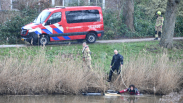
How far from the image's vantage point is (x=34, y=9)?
2286 cm

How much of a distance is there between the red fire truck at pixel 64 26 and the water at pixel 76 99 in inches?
255

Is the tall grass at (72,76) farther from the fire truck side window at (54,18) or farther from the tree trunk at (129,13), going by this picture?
the tree trunk at (129,13)

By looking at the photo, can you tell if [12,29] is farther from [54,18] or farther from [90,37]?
[90,37]

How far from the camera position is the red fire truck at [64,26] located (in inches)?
694

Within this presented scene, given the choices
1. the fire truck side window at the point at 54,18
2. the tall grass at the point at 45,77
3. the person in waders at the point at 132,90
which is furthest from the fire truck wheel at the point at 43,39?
the person in waders at the point at 132,90

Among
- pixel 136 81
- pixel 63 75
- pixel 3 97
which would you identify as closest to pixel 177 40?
pixel 136 81

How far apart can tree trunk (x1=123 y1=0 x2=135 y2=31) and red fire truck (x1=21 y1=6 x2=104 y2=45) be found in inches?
204

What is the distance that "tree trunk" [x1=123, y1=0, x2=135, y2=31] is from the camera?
23500 millimetres

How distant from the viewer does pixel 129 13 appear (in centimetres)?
2359

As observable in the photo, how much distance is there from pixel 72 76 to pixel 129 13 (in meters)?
13.0

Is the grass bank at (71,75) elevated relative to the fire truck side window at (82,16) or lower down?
lower down

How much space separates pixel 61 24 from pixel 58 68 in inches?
259

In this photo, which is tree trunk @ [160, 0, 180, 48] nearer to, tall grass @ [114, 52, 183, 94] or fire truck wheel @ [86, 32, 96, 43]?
fire truck wheel @ [86, 32, 96, 43]

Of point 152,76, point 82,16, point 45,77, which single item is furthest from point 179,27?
point 45,77
